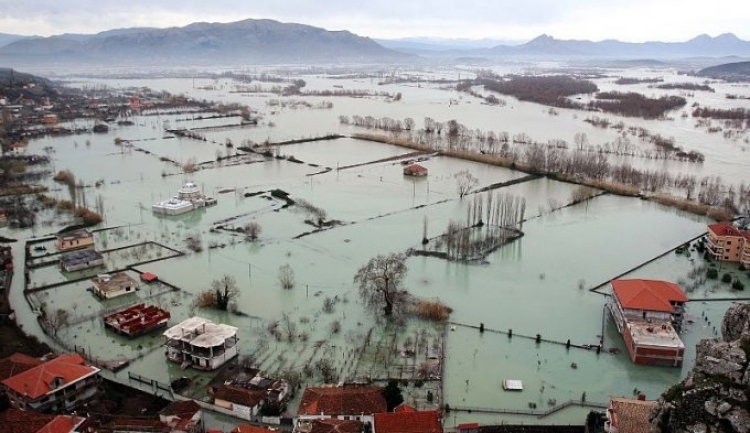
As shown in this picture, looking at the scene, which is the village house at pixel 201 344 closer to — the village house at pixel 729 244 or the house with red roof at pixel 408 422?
the house with red roof at pixel 408 422

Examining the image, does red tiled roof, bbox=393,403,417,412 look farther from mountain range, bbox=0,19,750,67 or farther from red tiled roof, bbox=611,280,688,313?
mountain range, bbox=0,19,750,67

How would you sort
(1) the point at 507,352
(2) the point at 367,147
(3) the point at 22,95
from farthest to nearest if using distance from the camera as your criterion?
(3) the point at 22,95
(2) the point at 367,147
(1) the point at 507,352

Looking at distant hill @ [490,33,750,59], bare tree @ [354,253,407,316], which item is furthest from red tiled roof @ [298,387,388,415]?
distant hill @ [490,33,750,59]

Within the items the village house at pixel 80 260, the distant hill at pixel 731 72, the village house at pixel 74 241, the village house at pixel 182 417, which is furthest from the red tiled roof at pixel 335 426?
the distant hill at pixel 731 72

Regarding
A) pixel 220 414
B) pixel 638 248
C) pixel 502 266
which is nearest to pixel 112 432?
pixel 220 414

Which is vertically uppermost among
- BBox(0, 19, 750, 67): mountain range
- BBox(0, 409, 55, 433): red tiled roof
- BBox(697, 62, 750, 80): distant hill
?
BBox(0, 19, 750, 67): mountain range

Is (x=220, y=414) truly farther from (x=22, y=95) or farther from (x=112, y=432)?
(x=22, y=95)

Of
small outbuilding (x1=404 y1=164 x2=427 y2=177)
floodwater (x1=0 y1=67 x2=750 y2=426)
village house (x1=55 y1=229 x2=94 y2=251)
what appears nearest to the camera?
floodwater (x1=0 y1=67 x2=750 y2=426)
